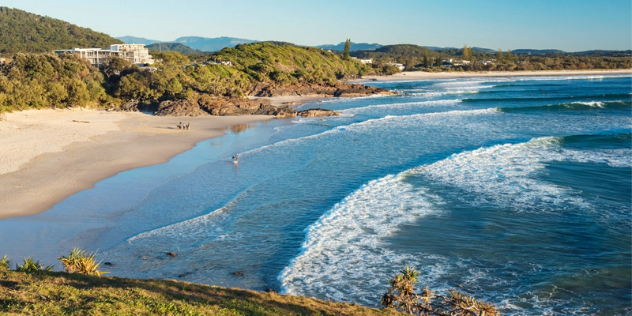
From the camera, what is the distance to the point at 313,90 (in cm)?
6706

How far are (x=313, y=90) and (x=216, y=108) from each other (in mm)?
27043

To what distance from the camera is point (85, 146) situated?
25.2 m

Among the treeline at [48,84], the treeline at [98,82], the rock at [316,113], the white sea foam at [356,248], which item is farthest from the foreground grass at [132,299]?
the rock at [316,113]

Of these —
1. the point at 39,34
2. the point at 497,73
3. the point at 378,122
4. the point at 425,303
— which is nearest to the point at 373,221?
the point at 425,303

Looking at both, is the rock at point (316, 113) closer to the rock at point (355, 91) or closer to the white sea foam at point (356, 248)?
the rock at point (355, 91)

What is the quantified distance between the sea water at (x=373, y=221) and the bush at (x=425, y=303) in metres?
1.51

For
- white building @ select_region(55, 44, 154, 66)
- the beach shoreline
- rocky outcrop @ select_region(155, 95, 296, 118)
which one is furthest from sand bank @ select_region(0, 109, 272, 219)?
white building @ select_region(55, 44, 154, 66)

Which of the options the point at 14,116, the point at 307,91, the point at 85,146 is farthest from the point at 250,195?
the point at 307,91

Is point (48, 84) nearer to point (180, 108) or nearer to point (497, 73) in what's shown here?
point (180, 108)

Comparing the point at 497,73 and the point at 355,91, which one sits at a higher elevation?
the point at 497,73

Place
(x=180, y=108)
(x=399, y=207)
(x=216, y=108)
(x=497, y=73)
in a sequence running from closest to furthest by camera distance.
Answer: (x=399, y=207) < (x=180, y=108) < (x=216, y=108) < (x=497, y=73)

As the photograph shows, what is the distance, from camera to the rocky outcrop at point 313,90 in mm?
61894

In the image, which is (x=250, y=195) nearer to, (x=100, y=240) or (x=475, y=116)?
(x=100, y=240)

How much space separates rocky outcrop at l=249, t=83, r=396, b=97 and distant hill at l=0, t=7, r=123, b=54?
68.9 m
